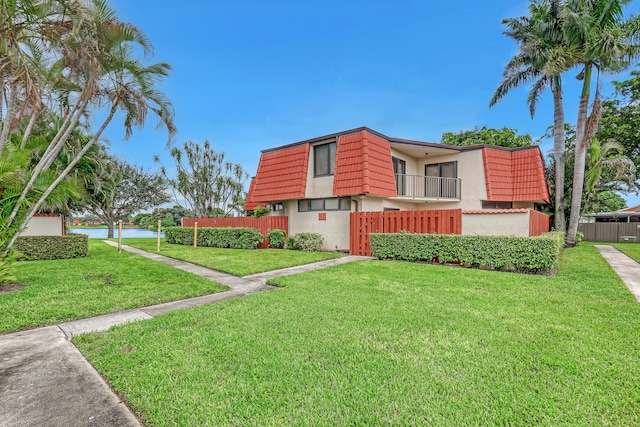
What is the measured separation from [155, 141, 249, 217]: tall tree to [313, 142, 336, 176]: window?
15103 millimetres

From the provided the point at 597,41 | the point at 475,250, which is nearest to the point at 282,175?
the point at 475,250

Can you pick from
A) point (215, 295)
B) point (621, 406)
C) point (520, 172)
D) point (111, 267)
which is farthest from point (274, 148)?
point (621, 406)

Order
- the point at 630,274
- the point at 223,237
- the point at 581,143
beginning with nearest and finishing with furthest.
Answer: the point at 630,274, the point at 581,143, the point at 223,237

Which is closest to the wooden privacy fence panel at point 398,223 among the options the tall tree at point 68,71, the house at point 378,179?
the house at point 378,179

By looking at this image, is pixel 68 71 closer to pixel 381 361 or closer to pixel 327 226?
pixel 381 361

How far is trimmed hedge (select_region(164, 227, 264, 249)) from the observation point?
613 inches

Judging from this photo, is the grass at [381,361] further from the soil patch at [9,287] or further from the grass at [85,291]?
the soil patch at [9,287]

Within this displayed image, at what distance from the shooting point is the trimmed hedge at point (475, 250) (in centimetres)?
807

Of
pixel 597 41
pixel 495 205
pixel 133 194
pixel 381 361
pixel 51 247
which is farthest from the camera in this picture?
pixel 133 194

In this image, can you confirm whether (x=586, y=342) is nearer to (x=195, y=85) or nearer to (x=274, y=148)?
(x=274, y=148)

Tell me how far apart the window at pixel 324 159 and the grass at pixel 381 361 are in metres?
9.78

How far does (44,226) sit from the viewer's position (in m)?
13.4

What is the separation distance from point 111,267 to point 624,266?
16156 mm

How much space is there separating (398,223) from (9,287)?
11.1 m
